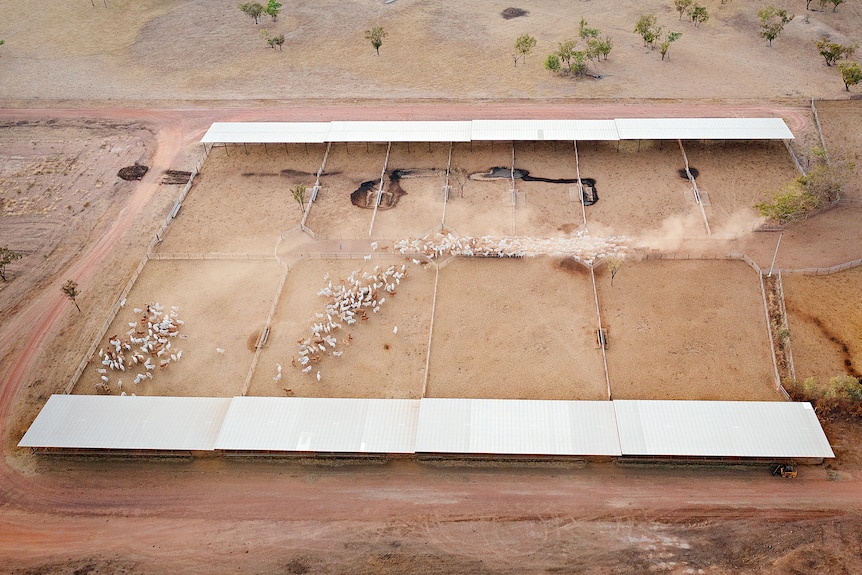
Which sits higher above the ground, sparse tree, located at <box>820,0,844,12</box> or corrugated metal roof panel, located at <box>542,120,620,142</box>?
sparse tree, located at <box>820,0,844,12</box>

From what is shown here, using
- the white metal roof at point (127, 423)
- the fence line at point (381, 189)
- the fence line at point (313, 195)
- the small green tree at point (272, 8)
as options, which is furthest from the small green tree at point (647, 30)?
the white metal roof at point (127, 423)

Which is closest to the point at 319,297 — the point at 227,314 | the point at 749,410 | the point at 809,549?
the point at 227,314

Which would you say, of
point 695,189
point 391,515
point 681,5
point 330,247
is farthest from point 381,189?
point 681,5

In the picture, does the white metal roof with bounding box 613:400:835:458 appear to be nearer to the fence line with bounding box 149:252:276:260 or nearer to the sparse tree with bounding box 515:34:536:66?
the fence line with bounding box 149:252:276:260

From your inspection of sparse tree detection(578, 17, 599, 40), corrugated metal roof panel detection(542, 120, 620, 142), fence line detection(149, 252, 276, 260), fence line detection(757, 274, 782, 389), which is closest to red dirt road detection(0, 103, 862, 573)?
fence line detection(757, 274, 782, 389)

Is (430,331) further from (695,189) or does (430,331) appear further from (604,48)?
(604,48)

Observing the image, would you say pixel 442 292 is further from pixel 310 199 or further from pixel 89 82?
pixel 89 82
